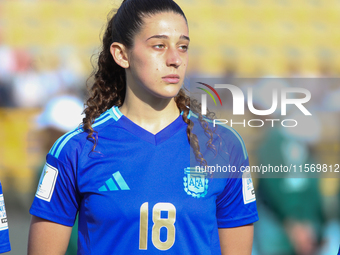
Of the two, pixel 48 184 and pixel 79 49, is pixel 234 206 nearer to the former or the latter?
pixel 48 184

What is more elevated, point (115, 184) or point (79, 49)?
point (79, 49)

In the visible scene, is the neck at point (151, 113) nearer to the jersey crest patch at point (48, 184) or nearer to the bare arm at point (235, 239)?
the jersey crest patch at point (48, 184)

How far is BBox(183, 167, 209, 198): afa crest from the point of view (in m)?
1.41

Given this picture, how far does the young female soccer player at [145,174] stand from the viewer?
1.36 m

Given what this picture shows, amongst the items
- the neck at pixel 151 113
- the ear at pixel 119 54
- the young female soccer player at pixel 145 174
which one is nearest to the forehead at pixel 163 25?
the young female soccer player at pixel 145 174

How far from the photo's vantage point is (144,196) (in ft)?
4.49

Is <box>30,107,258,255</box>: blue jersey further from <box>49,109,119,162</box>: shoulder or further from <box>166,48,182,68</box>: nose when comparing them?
<box>166,48,182,68</box>: nose

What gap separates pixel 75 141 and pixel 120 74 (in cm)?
36

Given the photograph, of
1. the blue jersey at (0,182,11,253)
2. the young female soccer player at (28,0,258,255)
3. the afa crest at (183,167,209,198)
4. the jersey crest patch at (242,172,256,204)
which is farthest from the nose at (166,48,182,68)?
the blue jersey at (0,182,11,253)

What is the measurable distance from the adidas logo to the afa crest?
20 centimetres

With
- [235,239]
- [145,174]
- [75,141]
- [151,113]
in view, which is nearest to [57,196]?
[75,141]

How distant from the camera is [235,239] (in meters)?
1.51

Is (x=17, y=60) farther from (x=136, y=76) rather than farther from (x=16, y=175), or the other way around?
(x=136, y=76)

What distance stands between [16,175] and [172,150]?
16.7 feet
